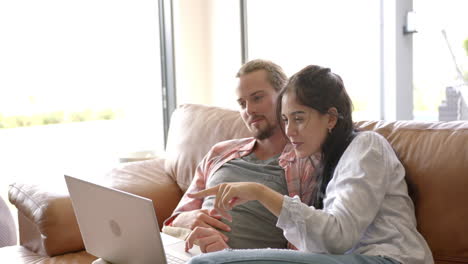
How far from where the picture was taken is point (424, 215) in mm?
1595

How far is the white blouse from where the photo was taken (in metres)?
1.29

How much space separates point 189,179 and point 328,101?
961 millimetres

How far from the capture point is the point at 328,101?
1478 mm

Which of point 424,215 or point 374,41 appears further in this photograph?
point 374,41

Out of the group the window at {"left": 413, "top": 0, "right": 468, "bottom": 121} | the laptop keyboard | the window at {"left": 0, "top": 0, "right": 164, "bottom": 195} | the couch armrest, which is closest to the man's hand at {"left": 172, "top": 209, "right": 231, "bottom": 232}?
the laptop keyboard

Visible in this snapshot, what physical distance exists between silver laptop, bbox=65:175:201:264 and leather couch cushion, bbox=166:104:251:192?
1.94ft

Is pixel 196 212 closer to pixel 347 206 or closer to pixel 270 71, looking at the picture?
pixel 270 71

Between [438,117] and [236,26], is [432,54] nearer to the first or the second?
[438,117]

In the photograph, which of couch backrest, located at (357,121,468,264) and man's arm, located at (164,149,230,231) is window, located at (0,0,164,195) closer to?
man's arm, located at (164,149,230,231)

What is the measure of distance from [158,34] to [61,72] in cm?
70

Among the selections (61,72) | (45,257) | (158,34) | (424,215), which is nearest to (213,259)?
(424,215)

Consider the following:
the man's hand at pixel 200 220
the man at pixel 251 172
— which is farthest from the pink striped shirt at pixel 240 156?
the man's hand at pixel 200 220

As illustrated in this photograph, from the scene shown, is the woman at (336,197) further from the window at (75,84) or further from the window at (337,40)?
the window at (75,84)

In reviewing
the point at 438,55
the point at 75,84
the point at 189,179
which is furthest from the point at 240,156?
the point at 75,84
